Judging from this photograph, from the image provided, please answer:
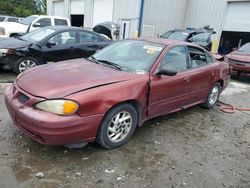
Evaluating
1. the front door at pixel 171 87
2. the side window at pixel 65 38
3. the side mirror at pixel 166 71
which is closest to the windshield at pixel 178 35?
the side window at pixel 65 38

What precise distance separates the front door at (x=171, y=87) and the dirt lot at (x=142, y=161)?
0.43 m

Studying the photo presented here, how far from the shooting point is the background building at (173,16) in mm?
15555

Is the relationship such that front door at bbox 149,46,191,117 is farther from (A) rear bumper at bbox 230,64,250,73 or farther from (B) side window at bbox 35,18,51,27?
(B) side window at bbox 35,18,51,27

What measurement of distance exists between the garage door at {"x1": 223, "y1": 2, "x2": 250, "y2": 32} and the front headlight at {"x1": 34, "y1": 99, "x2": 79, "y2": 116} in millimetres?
14877

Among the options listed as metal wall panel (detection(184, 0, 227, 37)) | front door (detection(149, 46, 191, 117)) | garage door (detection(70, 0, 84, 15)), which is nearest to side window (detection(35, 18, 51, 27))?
front door (detection(149, 46, 191, 117))

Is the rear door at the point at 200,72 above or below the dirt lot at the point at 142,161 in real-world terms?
above

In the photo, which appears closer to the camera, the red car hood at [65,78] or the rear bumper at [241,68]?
the red car hood at [65,78]

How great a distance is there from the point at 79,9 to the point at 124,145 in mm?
19826

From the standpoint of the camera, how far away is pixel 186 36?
11820 mm

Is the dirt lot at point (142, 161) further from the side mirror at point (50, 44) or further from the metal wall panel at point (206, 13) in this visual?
the metal wall panel at point (206, 13)

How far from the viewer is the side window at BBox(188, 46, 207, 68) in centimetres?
479

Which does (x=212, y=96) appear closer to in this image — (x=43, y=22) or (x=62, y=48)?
(x=62, y=48)

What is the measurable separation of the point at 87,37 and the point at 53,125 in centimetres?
530

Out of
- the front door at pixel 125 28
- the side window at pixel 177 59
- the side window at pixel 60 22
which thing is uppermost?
the side window at pixel 177 59
